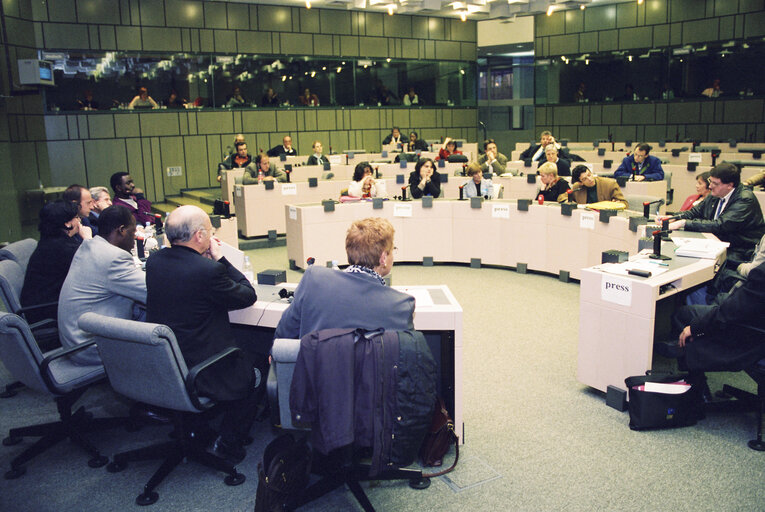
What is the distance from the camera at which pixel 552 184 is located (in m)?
7.07

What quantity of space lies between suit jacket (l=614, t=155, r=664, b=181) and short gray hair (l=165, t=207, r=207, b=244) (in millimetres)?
6892

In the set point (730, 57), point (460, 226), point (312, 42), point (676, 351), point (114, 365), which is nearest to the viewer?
point (114, 365)

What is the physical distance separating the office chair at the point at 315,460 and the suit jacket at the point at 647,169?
6912mm

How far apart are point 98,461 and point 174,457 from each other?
506 millimetres

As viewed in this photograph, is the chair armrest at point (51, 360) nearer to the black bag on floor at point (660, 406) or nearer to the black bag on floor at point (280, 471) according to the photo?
the black bag on floor at point (280, 471)

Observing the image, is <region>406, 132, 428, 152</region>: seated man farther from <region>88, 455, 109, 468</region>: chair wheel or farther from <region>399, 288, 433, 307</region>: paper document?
<region>88, 455, 109, 468</region>: chair wheel

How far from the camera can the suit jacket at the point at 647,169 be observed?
8.23 m

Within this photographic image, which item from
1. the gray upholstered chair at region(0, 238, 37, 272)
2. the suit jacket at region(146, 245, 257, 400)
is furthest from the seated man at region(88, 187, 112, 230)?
the suit jacket at region(146, 245, 257, 400)

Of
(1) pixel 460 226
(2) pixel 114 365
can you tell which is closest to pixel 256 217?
(1) pixel 460 226

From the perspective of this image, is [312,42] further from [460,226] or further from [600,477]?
[600,477]

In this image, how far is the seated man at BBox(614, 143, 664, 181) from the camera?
8.23 meters

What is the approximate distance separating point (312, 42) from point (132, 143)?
4933 millimetres

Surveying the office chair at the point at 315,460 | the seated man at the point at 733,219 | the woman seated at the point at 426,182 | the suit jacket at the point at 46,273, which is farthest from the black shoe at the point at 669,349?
the woman seated at the point at 426,182

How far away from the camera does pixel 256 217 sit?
873 cm
